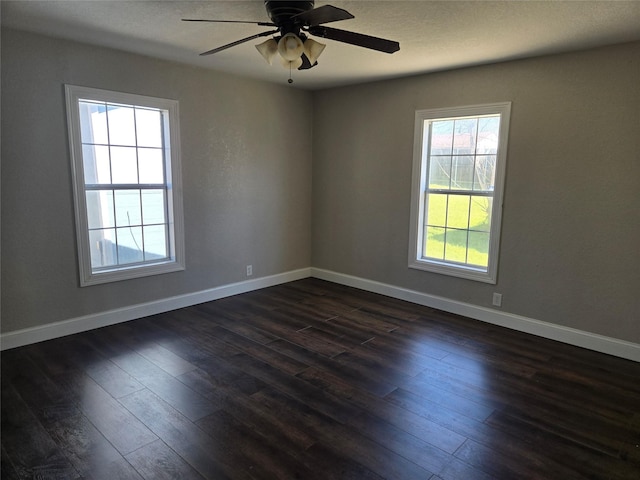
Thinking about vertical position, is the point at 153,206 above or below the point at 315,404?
above

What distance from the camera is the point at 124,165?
3.84 meters

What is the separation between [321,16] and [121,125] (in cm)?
263

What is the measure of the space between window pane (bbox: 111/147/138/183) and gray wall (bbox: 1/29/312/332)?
0.43 m

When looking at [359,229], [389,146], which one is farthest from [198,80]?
[359,229]

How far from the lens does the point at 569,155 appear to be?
3.41 m

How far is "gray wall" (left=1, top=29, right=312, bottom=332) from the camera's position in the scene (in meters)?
3.19

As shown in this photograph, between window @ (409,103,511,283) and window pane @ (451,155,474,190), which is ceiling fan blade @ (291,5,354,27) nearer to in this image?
window @ (409,103,511,283)

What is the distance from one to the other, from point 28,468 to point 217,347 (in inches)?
60.8

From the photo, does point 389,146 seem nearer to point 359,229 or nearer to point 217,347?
point 359,229

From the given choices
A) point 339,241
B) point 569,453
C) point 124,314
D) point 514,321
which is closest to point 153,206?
point 124,314

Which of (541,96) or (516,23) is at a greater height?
(516,23)

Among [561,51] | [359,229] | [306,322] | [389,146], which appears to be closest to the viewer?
[561,51]

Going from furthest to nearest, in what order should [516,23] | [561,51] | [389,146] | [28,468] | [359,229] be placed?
[359,229], [389,146], [561,51], [516,23], [28,468]

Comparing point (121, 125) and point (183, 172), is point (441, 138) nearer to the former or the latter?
point (183, 172)
